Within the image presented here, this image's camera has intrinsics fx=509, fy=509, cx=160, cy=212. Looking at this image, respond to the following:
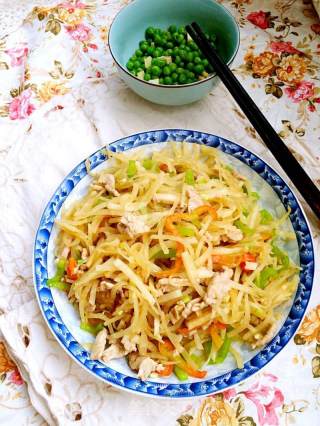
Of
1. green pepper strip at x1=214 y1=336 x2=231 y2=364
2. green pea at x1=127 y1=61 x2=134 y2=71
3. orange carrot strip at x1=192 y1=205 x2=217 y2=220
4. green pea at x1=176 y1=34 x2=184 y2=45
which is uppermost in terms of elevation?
green pea at x1=127 y1=61 x2=134 y2=71

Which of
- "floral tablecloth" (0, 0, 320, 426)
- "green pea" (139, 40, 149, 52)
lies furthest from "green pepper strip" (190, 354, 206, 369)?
"green pea" (139, 40, 149, 52)

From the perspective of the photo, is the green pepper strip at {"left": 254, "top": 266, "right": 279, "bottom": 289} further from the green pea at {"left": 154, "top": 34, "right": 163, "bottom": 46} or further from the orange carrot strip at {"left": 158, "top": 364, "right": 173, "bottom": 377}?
the green pea at {"left": 154, "top": 34, "right": 163, "bottom": 46}

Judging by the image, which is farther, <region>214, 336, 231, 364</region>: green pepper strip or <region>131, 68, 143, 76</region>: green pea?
<region>131, 68, 143, 76</region>: green pea

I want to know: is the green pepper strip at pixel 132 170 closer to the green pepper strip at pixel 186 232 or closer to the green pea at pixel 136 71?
the green pepper strip at pixel 186 232

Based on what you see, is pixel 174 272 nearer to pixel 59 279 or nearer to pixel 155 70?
pixel 59 279

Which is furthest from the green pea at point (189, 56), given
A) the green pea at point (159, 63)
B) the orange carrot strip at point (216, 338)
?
the orange carrot strip at point (216, 338)

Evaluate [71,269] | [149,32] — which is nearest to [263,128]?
[149,32]
